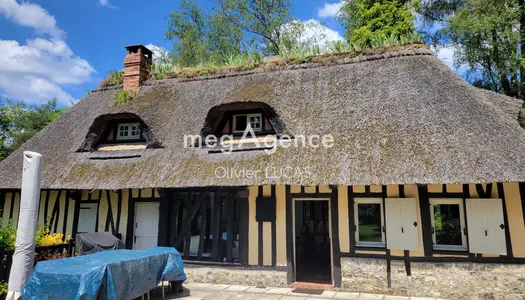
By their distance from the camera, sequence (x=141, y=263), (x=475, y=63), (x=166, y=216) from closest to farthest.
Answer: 1. (x=141, y=263)
2. (x=166, y=216)
3. (x=475, y=63)

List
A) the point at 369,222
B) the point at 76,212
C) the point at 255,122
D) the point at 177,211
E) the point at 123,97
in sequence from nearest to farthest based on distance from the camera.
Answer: the point at 369,222, the point at 177,211, the point at 255,122, the point at 76,212, the point at 123,97

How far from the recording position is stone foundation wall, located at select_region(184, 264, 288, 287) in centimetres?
740

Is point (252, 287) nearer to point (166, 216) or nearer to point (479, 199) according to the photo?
point (166, 216)

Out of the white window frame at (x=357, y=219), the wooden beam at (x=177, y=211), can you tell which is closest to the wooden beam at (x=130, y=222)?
the wooden beam at (x=177, y=211)

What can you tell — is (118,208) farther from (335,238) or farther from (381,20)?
(381,20)

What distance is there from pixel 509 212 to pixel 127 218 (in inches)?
354

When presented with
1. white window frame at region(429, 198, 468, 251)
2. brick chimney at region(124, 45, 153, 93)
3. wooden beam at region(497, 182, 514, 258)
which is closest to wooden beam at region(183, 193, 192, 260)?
brick chimney at region(124, 45, 153, 93)

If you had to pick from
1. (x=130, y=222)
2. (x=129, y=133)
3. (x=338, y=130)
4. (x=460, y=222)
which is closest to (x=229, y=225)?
(x=130, y=222)

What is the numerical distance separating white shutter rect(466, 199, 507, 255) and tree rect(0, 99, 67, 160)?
950 inches

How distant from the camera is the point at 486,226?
6406mm

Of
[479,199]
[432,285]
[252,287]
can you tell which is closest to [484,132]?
[479,199]

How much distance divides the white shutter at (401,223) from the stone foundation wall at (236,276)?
8.37 feet

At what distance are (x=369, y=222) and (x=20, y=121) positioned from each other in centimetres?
2687

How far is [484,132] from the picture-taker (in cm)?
644
